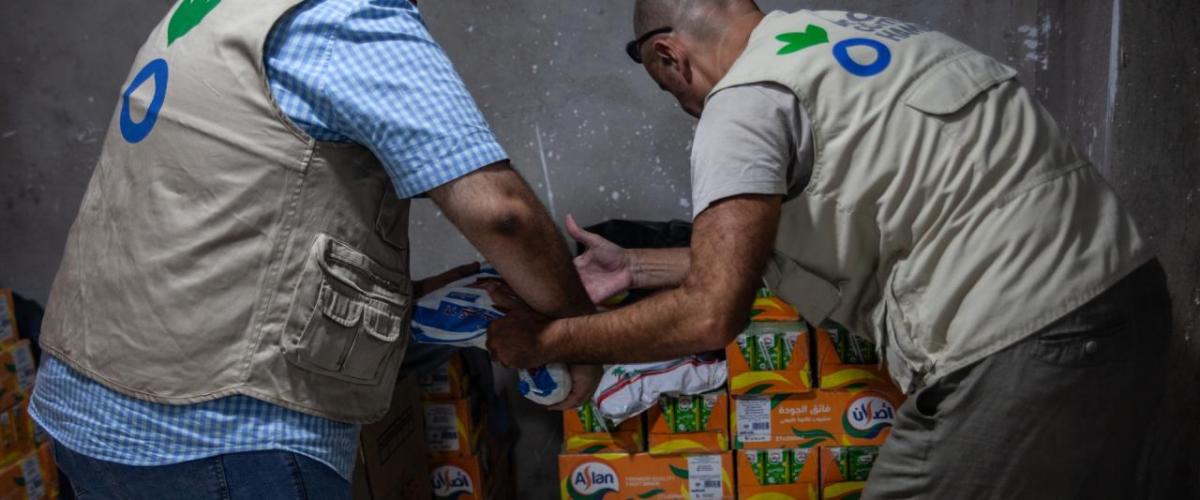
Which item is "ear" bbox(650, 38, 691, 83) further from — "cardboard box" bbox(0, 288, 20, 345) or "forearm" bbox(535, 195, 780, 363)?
"cardboard box" bbox(0, 288, 20, 345)

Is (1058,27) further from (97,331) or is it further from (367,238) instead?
(97,331)

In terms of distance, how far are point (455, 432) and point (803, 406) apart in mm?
921

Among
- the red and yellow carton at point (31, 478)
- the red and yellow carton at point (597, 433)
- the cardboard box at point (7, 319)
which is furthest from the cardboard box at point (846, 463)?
the cardboard box at point (7, 319)

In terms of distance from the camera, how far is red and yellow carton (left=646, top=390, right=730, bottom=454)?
233 centimetres

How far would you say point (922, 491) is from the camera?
1.36 m

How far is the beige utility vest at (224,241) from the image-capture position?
1.03 meters

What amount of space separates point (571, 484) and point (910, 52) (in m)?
1.48

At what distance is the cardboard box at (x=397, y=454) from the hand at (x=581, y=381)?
82 cm

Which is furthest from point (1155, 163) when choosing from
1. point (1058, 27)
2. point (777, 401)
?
point (777, 401)

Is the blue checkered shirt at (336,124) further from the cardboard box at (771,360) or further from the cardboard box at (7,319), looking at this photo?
the cardboard box at (7,319)

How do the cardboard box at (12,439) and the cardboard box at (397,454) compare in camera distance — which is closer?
the cardboard box at (397,454)

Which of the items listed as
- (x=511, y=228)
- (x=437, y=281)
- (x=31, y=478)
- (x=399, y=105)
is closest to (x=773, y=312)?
(x=437, y=281)

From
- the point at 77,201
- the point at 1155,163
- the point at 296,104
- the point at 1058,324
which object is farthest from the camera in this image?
the point at 77,201

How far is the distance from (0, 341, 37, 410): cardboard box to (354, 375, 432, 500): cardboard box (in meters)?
1.06
